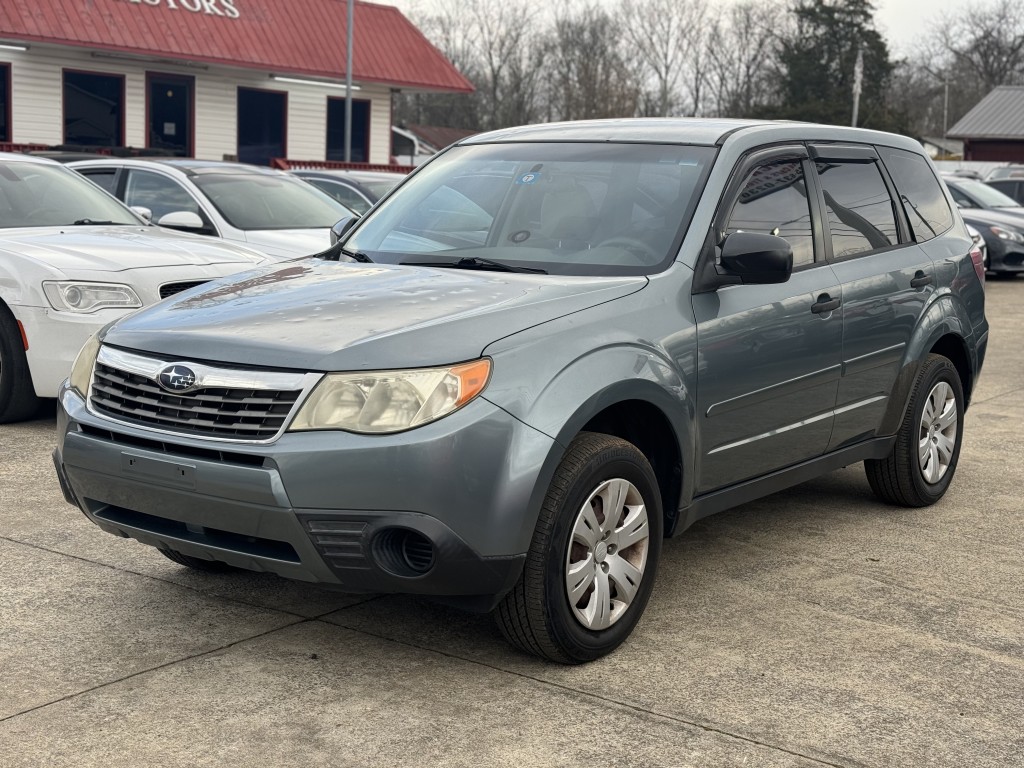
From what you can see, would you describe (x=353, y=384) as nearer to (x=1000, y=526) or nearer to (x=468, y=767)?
(x=468, y=767)

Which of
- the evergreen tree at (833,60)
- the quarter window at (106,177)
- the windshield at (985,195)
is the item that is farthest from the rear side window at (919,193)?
the evergreen tree at (833,60)

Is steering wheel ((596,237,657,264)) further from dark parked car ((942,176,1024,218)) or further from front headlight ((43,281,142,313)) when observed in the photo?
dark parked car ((942,176,1024,218))

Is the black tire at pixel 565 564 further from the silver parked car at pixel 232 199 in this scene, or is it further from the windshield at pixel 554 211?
the silver parked car at pixel 232 199

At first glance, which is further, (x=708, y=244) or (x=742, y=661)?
(x=708, y=244)

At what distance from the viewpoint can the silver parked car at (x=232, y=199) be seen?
10719mm

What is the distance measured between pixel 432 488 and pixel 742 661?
124 cm

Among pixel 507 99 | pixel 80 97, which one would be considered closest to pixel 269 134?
pixel 80 97

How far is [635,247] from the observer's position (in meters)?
4.64

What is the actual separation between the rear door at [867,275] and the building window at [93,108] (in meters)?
23.0

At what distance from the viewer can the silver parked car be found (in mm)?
10719

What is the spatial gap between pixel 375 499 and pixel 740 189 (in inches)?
82.0

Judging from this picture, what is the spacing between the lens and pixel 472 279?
4434 mm

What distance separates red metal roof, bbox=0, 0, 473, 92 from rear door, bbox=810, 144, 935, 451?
69.2 feet

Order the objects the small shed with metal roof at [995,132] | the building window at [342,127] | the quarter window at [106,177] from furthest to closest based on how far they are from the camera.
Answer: the small shed with metal roof at [995,132]
the building window at [342,127]
the quarter window at [106,177]
